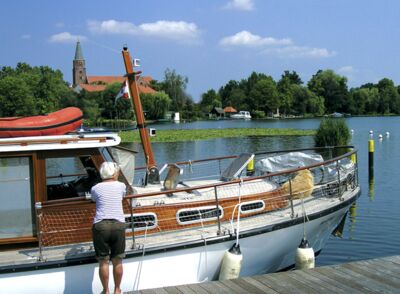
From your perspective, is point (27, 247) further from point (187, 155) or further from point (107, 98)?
point (107, 98)

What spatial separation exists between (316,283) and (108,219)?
129 inches

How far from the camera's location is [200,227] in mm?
8117

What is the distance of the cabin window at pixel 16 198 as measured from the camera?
6980 mm

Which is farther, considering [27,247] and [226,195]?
[226,195]

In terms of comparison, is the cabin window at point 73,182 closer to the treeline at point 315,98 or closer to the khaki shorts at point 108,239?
the khaki shorts at point 108,239

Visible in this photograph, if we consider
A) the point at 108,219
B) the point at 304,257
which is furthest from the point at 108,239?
the point at 304,257

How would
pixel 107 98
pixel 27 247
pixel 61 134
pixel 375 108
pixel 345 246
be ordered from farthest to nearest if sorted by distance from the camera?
1. pixel 375 108
2. pixel 107 98
3. pixel 345 246
4. pixel 61 134
5. pixel 27 247

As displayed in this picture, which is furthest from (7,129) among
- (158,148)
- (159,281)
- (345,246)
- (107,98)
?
(107,98)

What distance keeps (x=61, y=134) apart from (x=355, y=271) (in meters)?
5.06

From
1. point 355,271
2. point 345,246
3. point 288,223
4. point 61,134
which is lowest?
point 345,246

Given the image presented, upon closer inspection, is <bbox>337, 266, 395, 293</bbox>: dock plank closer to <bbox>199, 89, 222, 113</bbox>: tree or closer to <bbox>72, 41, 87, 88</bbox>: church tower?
<bbox>199, 89, 222, 113</bbox>: tree

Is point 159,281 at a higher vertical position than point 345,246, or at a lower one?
higher

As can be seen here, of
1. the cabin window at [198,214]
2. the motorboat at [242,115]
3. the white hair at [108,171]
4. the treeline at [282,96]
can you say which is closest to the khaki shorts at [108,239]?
the white hair at [108,171]

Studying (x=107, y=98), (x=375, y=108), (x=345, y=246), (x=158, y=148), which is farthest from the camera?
(x=375, y=108)
